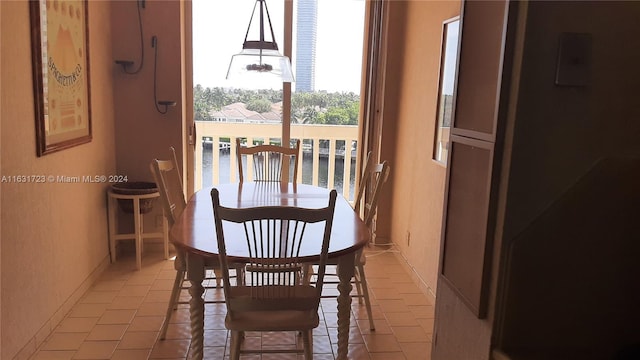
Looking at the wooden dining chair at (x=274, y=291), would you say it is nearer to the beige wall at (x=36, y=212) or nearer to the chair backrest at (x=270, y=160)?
the beige wall at (x=36, y=212)

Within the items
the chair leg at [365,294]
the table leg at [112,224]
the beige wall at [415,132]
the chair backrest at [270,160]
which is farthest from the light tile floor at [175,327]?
the chair backrest at [270,160]

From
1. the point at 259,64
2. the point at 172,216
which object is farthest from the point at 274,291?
the point at 259,64

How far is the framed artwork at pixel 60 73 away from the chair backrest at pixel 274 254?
1254 mm

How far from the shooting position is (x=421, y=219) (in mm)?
3516

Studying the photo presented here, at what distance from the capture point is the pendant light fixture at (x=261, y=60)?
2.44 metres

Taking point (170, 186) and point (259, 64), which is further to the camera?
point (170, 186)

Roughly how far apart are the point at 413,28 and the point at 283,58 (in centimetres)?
161

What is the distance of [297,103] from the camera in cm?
432

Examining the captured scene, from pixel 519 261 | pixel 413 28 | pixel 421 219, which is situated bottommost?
pixel 421 219

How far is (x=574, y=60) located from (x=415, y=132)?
96.8 inches

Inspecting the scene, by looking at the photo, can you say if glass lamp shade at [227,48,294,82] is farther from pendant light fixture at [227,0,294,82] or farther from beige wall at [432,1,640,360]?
beige wall at [432,1,640,360]

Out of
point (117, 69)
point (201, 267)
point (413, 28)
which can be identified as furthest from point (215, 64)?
point (201, 267)

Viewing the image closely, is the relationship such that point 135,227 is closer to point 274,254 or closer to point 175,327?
point 175,327

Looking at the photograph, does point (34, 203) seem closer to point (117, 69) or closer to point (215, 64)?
point (117, 69)
